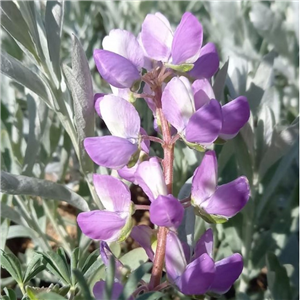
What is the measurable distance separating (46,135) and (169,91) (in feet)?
2.89

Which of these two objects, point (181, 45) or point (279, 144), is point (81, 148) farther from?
point (279, 144)

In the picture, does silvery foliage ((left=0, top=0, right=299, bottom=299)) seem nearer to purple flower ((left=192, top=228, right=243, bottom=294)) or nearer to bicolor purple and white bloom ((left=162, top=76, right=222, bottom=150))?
purple flower ((left=192, top=228, right=243, bottom=294))

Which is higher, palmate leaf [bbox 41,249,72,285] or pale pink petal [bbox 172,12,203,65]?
pale pink petal [bbox 172,12,203,65]

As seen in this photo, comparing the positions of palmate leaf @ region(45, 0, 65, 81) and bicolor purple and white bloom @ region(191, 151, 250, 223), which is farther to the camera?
palmate leaf @ region(45, 0, 65, 81)

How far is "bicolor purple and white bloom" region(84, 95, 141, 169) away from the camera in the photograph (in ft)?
2.81

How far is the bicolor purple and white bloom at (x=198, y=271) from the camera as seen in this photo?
2.69 ft

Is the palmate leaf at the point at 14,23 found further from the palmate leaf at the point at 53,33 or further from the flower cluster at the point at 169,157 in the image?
the flower cluster at the point at 169,157

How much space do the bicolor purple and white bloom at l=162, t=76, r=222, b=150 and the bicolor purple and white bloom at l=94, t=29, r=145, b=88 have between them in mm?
71

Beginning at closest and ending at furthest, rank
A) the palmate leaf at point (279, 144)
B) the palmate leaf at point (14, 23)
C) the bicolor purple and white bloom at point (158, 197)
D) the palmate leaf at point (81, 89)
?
the bicolor purple and white bloom at point (158, 197)
the palmate leaf at point (81, 89)
the palmate leaf at point (14, 23)
the palmate leaf at point (279, 144)

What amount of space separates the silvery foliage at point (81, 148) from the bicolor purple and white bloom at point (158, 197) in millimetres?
106

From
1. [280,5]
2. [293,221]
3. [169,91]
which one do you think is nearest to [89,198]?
[293,221]

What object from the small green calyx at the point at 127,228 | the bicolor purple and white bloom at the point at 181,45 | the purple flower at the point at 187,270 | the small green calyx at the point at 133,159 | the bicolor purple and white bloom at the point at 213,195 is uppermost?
the bicolor purple and white bloom at the point at 181,45

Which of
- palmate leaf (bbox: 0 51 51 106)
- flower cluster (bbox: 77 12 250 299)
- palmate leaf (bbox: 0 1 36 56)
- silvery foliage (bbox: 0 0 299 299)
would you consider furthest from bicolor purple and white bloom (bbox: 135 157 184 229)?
palmate leaf (bbox: 0 1 36 56)

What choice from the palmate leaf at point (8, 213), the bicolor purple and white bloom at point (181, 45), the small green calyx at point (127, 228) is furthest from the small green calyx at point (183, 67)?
the palmate leaf at point (8, 213)
